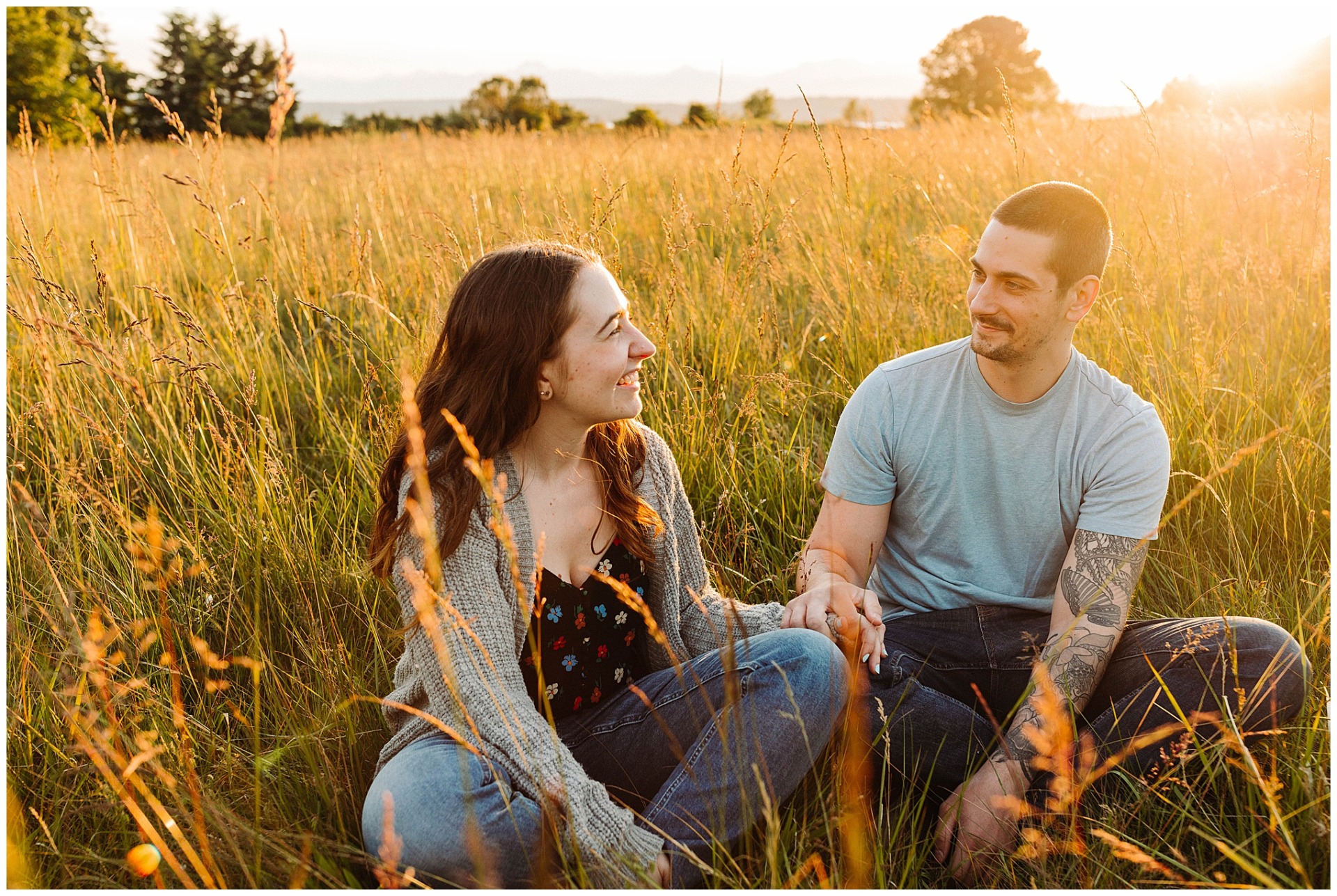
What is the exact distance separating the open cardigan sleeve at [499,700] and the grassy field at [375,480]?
0.22 meters

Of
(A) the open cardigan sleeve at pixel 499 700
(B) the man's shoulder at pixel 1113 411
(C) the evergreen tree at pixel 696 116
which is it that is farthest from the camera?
(C) the evergreen tree at pixel 696 116

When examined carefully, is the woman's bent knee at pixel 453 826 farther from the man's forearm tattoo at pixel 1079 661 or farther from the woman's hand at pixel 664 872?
the man's forearm tattoo at pixel 1079 661

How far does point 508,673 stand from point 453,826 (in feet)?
0.88

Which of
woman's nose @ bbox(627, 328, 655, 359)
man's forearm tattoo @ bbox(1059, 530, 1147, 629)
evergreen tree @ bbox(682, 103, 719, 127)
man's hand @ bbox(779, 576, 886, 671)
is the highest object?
evergreen tree @ bbox(682, 103, 719, 127)

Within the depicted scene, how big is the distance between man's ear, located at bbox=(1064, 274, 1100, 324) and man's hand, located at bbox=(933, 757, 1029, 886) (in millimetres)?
1001

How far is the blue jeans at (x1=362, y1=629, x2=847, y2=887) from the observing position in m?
1.48

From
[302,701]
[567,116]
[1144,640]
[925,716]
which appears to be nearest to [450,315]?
[302,701]

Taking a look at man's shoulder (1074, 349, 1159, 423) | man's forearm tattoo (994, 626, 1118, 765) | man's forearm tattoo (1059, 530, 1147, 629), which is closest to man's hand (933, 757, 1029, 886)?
man's forearm tattoo (994, 626, 1118, 765)

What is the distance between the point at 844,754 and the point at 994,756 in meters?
0.31

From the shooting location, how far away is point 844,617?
180 cm

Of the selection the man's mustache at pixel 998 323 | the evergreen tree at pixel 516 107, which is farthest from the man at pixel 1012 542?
the evergreen tree at pixel 516 107

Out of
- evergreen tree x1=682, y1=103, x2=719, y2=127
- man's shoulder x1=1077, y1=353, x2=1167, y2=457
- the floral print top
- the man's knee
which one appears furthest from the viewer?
evergreen tree x1=682, y1=103, x2=719, y2=127

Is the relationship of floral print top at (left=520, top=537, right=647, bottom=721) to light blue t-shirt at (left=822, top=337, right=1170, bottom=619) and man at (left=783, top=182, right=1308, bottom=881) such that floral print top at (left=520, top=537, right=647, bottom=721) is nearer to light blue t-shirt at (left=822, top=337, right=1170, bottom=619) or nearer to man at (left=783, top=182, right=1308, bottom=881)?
man at (left=783, top=182, right=1308, bottom=881)

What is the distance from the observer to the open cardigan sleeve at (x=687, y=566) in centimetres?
197
